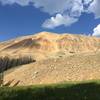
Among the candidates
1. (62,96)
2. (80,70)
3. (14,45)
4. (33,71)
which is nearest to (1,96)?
(62,96)

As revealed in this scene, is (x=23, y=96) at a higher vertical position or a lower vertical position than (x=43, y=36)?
→ lower

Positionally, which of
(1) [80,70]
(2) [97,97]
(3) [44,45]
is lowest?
(2) [97,97]

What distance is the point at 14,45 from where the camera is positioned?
5005 inches

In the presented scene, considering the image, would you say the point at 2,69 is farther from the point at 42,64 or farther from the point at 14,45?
the point at 14,45

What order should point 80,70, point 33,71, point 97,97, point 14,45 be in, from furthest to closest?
point 14,45, point 33,71, point 80,70, point 97,97

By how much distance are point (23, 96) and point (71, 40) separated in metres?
115

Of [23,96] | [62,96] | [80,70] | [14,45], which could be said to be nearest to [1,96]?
[23,96]

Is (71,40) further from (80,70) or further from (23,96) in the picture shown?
(23,96)

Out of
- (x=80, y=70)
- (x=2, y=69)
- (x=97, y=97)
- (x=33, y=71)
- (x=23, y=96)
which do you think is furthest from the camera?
(x=2, y=69)

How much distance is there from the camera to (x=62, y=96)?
16.0 metres

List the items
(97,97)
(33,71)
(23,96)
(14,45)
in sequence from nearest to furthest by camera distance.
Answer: (97,97) → (23,96) → (33,71) → (14,45)

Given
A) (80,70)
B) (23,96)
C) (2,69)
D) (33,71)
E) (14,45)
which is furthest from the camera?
(14,45)

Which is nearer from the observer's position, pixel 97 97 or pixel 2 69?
pixel 97 97

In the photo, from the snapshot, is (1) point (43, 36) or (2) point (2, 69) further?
(1) point (43, 36)
